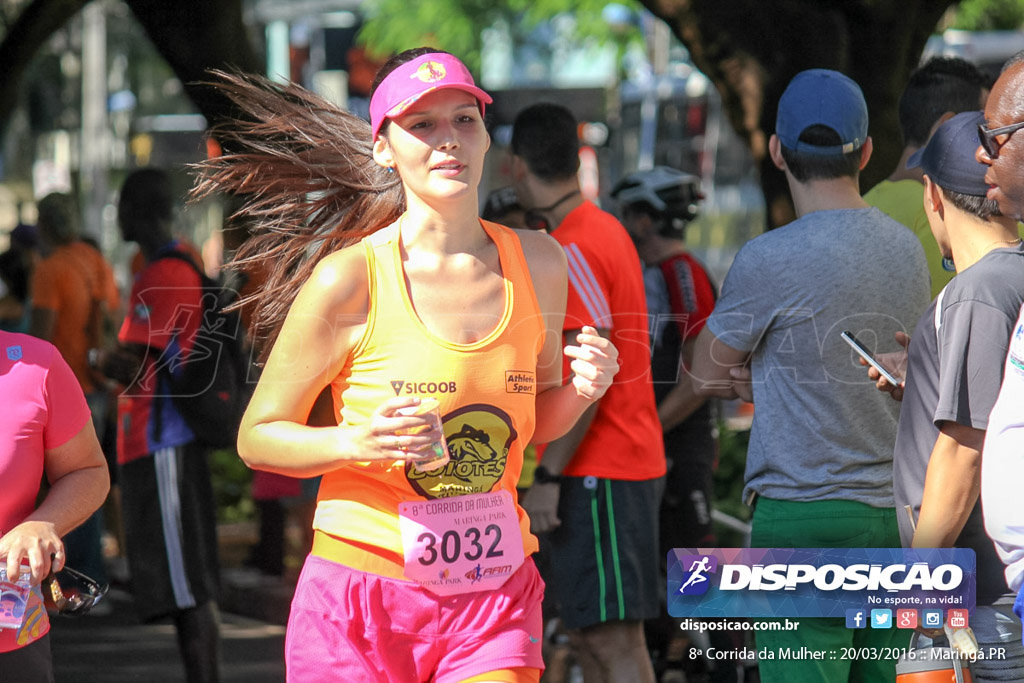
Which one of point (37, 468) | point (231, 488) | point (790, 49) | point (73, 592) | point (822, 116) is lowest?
point (231, 488)

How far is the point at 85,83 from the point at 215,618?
25.9 metres

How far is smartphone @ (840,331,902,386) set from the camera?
338cm

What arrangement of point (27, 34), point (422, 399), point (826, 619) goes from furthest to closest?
point (27, 34), point (826, 619), point (422, 399)

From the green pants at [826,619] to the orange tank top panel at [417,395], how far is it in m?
1.01

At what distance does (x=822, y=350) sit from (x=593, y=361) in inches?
38.8

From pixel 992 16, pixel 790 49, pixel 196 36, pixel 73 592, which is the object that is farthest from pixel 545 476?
pixel 992 16

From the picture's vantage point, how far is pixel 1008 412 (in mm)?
2484

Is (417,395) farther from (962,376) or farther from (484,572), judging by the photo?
(962,376)

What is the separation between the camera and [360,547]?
2852 millimetres

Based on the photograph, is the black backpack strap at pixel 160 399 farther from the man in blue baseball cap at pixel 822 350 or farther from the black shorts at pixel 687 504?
the man in blue baseball cap at pixel 822 350

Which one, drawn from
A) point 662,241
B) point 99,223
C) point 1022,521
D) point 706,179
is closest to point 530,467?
point 662,241

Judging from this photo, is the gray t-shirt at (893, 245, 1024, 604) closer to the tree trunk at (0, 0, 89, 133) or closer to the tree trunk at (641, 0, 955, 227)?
the tree trunk at (641, 0, 955, 227)

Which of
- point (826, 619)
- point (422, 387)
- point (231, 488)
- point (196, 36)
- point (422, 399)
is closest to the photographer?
point (422, 399)

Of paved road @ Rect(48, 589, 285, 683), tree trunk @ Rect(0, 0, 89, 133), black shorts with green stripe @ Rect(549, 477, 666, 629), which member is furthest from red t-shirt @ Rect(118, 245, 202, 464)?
tree trunk @ Rect(0, 0, 89, 133)
